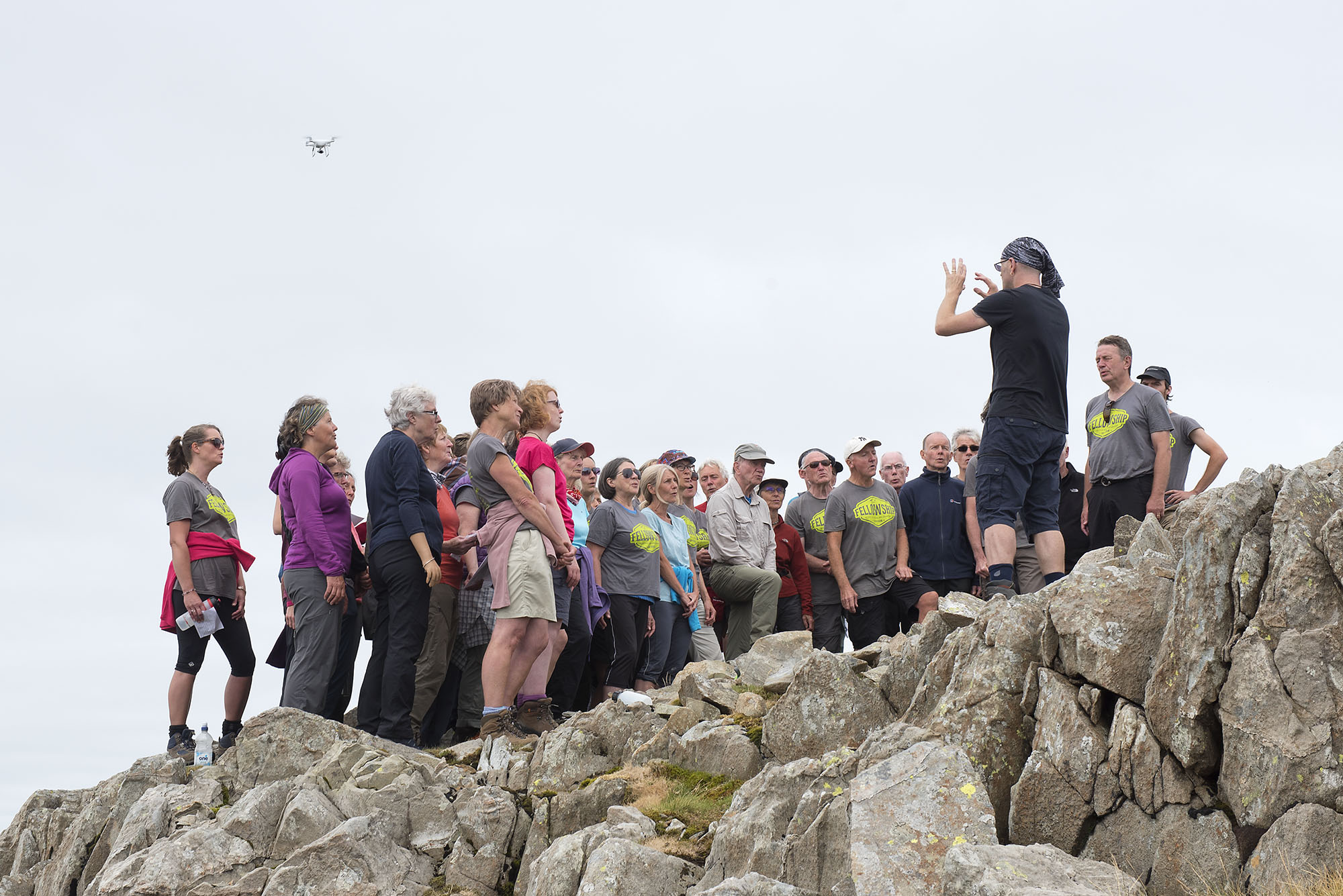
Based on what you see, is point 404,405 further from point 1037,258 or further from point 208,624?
point 1037,258

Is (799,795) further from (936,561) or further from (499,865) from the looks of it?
(936,561)

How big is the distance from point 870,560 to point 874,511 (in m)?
0.62

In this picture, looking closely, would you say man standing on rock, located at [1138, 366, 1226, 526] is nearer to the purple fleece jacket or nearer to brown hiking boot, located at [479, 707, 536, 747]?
brown hiking boot, located at [479, 707, 536, 747]

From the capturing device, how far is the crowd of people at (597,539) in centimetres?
1023

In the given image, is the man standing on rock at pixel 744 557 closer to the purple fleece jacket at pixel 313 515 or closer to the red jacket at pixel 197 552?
the purple fleece jacket at pixel 313 515

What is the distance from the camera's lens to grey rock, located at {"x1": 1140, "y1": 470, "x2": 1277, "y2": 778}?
6.46 metres

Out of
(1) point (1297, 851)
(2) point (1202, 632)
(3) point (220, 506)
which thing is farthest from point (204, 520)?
(1) point (1297, 851)

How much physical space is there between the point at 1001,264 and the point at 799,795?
549 cm

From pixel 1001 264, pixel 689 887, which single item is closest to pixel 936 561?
pixel 1001 264

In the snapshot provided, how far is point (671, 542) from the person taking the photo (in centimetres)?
1358

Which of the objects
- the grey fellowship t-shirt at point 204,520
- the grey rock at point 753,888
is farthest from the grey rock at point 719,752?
the grey fellowship t-shirt at point 204,520

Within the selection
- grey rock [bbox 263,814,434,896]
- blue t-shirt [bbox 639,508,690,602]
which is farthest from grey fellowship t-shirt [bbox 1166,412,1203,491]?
grey rock [bbox 263,814,434,896]

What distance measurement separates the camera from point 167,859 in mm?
9688

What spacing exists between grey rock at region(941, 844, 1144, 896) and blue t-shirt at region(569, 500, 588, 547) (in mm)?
7401
